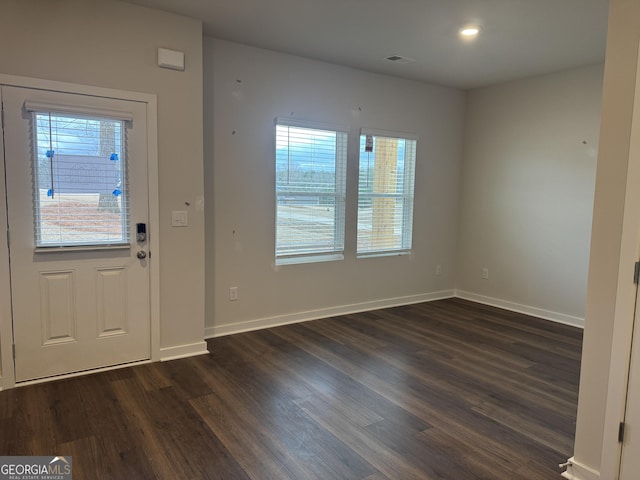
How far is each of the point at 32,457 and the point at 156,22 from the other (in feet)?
9.67

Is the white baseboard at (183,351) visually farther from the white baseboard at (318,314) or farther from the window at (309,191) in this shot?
the window at (309,191)

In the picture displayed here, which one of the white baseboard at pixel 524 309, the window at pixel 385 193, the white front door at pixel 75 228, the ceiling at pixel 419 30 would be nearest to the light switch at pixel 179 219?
the white front door at pixel 75 228

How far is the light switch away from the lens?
3.47 metres

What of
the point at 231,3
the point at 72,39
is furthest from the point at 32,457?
the point at 231,3

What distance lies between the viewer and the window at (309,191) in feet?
14.3

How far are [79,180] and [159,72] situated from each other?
101cm

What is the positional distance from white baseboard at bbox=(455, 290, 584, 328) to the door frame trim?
404cm

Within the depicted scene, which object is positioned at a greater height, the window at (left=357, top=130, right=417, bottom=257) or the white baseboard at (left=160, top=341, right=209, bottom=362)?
the window at (left=357, top=130, right=417, bottom=257)

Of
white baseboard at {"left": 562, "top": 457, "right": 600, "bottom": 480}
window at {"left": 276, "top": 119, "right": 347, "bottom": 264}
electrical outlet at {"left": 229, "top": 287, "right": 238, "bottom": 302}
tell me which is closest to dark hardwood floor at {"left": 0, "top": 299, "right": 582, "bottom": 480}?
white baseboard at {"left": 562, "top": 457, "right": 600, "bottom": 480}

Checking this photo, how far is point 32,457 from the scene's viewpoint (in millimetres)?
2213

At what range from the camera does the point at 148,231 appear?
337cm

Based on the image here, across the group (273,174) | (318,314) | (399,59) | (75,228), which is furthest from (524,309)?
(75,228)

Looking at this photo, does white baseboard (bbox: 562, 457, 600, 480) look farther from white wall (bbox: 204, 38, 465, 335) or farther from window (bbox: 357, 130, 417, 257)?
window (bbox: 357, 130, 417, 257)

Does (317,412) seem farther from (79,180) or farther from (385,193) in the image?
(385,193)
